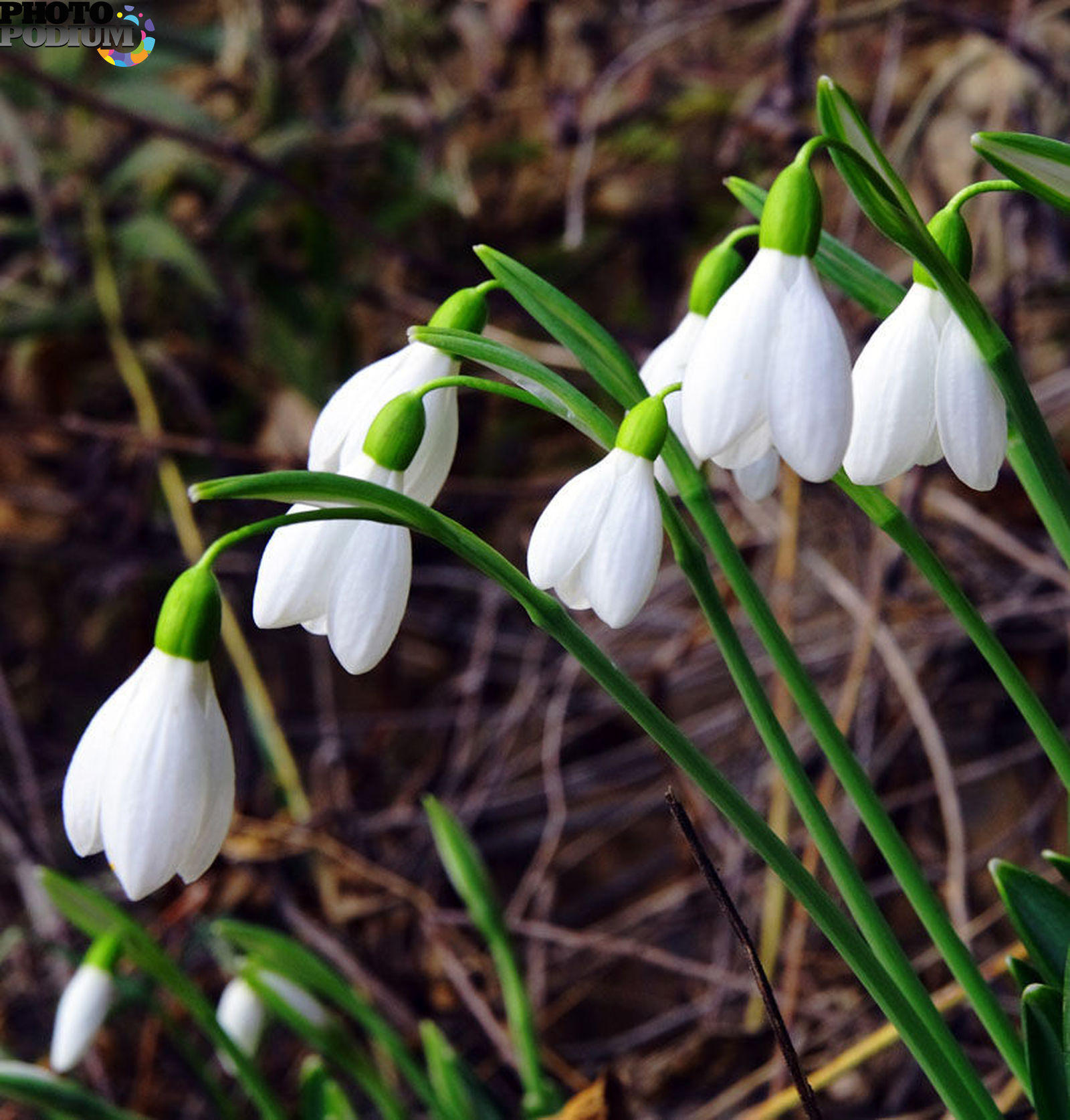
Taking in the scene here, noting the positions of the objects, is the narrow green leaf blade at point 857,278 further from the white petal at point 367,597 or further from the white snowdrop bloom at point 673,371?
the white petal at point 367,597

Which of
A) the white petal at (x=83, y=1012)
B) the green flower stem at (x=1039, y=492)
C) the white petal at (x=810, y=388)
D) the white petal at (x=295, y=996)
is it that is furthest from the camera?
the white petal at (x=295, y=996)

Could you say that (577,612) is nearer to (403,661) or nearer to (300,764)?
(403,661)

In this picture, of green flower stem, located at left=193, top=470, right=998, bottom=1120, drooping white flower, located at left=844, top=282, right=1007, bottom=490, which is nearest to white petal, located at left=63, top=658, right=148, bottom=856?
green flower stem, located at left=193, top=470, right=998, bottom=1120

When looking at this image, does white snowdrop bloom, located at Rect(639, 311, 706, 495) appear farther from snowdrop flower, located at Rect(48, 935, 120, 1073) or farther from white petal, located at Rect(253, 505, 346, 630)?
snowdrop flower, located at Rect(48, 935, 120, 1073)

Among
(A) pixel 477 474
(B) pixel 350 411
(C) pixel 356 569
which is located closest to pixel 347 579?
(C) pixel 356 569

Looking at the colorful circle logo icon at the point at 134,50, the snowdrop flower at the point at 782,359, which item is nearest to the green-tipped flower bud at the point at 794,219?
the snowdrop flower at the point at 782,359

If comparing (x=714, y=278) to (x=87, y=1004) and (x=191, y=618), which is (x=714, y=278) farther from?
(x=87, y=1004)
